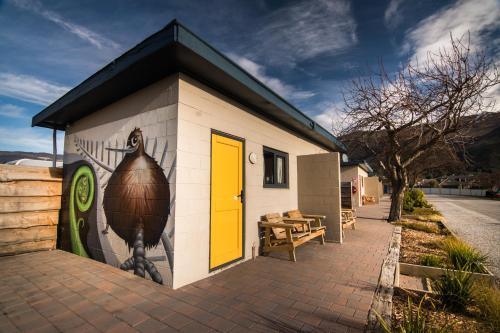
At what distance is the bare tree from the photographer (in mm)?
7625

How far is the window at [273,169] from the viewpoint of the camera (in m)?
5.99

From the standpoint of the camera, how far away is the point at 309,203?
22.9 ft

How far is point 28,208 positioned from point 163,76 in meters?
4.41

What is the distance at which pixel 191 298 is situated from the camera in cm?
302

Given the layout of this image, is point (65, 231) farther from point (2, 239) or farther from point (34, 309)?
point (34, 309)

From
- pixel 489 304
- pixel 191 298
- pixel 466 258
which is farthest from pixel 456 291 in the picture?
pixel 191 298

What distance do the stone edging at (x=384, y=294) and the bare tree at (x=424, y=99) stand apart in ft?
19.3

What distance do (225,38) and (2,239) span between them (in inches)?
262

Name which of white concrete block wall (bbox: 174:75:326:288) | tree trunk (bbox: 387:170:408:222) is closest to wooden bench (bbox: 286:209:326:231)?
white concrete block wall (bbox: 174:75:326:288)

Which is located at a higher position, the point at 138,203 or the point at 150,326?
the point at 138,203

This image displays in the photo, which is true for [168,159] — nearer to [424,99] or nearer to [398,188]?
[424,99]

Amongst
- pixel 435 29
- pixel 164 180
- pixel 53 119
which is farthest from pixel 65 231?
pixel 435 29

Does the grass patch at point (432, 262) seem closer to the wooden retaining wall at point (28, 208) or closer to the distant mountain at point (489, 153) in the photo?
the wooden retaining wall at point (28, 208)

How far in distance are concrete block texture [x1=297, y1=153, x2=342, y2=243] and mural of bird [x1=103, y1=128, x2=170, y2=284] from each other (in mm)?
4612
